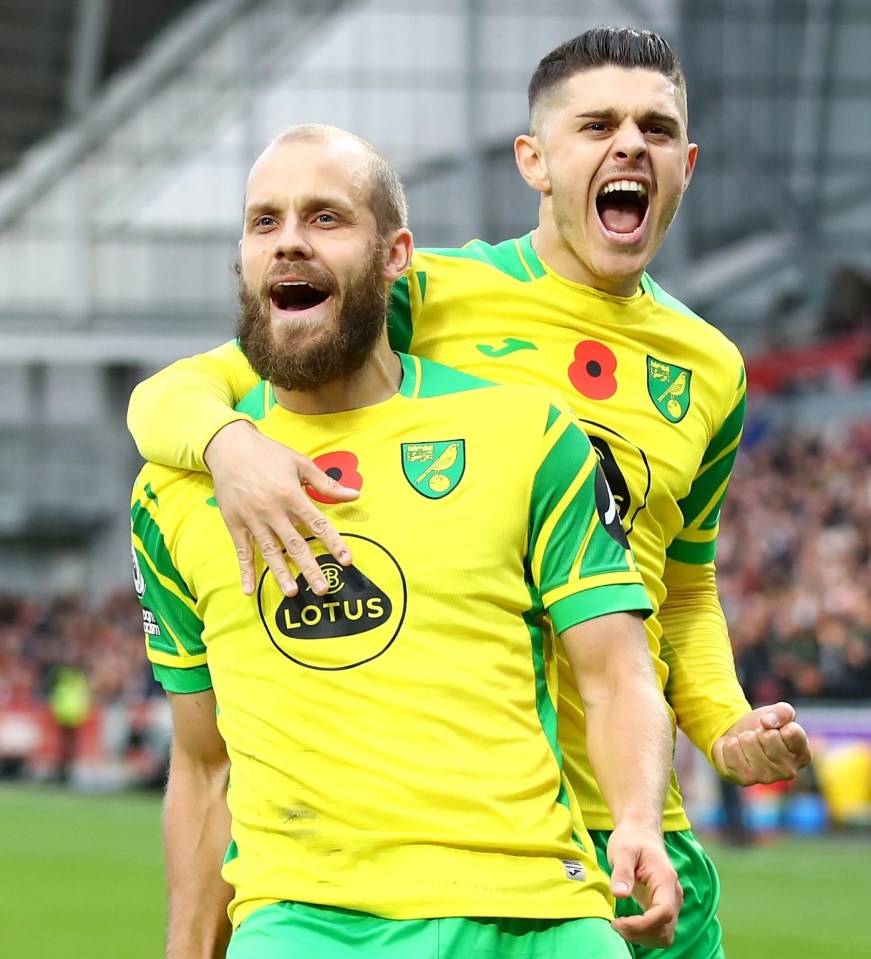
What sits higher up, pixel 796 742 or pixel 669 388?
pixel 669 388

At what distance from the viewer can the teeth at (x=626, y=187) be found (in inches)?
154

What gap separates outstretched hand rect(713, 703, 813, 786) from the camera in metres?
3.56

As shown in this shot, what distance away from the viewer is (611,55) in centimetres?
394

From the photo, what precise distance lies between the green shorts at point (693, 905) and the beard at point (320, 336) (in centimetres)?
140

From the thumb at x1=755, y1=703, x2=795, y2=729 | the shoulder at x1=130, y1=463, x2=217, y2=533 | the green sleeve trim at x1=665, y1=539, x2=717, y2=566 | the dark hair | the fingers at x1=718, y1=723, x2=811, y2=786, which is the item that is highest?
the dark hair

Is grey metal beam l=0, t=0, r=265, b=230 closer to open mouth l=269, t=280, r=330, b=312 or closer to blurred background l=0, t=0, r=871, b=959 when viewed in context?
blurred background l=0, t=0, r=871, b=959

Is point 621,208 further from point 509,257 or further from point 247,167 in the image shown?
point 247,167

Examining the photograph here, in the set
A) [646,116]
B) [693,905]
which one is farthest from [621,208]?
[693,905]

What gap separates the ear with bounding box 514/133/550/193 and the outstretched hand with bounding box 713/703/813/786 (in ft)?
3.87

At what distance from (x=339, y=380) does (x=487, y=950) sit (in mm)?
961

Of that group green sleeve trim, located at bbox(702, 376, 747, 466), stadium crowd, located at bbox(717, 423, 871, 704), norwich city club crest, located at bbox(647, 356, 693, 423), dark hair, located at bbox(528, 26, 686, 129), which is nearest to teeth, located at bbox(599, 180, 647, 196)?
dark hair, located at bbox(528, 26, 686, 129)

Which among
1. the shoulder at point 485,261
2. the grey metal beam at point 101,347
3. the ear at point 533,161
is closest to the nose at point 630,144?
the ear at point 533,161

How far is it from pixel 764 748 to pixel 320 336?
1156 millimetres

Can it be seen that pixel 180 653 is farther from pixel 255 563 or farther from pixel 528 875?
pixel 528 875
